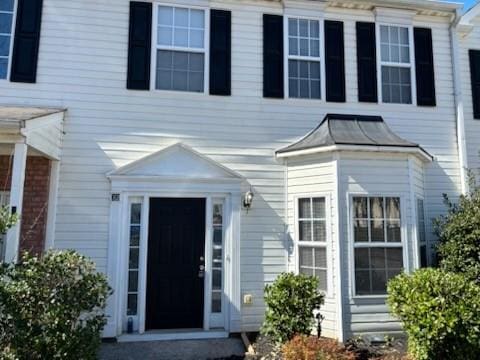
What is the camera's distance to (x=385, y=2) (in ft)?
26.7

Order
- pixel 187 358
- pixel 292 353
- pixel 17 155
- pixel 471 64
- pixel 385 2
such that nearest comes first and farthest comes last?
pixel 292 353 < pixel 17 155 < pixel 187 358 < pixel 385 2 < pixel 471 64

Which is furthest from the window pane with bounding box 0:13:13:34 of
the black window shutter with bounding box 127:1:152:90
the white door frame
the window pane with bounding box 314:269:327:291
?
the window pane with bounding box 314:269:327:291

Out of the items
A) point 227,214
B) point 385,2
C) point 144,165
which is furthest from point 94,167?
point 385,2

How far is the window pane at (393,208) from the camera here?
7062mm

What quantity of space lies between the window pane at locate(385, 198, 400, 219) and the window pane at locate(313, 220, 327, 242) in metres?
1.19

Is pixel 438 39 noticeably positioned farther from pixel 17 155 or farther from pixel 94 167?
pixel 17 155

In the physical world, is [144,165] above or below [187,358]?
above

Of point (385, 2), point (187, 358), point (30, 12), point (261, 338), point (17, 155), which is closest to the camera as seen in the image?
point (17, 155)

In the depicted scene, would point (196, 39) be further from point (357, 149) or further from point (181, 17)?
point (357, 149)

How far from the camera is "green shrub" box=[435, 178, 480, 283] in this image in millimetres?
6818

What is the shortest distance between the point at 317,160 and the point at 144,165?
306 cm

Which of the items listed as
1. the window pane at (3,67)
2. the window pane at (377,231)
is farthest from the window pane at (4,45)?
the window pane at (377,231)

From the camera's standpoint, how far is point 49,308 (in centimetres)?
452

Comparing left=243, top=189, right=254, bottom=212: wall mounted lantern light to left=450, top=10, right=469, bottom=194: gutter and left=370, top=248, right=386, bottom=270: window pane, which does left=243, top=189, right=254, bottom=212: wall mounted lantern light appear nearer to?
left=370, top=248, right=386, bottom=270: window pane
